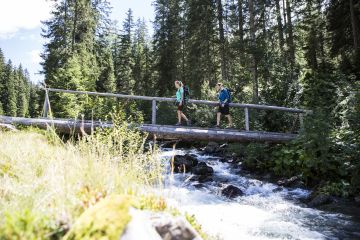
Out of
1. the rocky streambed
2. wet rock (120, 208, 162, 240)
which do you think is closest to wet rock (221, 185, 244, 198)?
the rocky streambed

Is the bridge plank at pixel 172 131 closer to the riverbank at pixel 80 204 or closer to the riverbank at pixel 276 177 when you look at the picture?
the riverbank at pixel 276 177

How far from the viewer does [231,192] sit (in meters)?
11.1

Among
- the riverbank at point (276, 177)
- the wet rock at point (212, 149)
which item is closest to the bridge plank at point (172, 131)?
the riverbank at point (276, 177)

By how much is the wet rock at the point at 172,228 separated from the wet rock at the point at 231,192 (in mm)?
7581

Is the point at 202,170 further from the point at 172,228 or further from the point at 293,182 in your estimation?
the point at 172,228

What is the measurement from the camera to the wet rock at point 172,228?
3.42 m

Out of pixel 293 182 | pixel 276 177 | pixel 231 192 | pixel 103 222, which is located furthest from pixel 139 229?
pixel 276 177

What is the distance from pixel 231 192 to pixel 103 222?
8.65 metres

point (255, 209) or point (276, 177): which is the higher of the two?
point (276, 177)

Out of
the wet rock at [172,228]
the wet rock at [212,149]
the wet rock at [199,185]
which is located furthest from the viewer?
the wet rock at [212,149]

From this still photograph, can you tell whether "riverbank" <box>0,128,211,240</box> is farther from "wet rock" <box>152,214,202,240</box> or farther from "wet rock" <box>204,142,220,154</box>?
Answer: "wet rock" <box>204,142,220,154</box>

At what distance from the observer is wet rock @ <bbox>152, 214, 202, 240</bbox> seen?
342 centimetres

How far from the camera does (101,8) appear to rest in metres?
43.0

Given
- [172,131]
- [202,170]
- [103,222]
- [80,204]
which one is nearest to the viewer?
[103,222]
